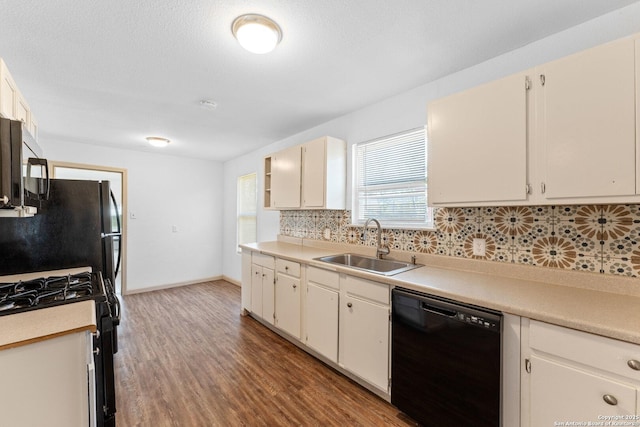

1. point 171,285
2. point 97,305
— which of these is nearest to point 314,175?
point 97,305

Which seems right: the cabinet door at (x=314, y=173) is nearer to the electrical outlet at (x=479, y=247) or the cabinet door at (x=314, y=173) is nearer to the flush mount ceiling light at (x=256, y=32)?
the flush mount ceiling light at (x=256, y=32)

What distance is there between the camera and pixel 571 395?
1.12 m

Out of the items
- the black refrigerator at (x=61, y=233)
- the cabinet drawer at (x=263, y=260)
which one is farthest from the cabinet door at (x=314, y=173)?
the black refrigerator at (x=61, y=233)

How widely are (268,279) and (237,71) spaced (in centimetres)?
201

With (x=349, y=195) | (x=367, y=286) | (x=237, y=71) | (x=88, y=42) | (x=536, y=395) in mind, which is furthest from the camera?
(x=349, y=195)

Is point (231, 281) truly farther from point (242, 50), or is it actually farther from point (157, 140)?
point (242, 50)

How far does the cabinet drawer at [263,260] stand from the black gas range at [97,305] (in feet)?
4.55

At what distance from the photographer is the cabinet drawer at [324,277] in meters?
2.17

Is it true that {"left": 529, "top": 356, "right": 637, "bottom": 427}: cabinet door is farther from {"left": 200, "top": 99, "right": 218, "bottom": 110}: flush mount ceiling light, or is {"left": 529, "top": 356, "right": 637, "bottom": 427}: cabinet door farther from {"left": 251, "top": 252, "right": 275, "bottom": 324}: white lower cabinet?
{"left": 200, "top": 99, "right": 218, "bottom": 110}: flush mount ceiling light

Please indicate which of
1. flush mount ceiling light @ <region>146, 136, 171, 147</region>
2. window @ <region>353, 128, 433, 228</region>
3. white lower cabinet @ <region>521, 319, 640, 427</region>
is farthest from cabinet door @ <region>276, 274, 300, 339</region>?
flush mount ceiling light @ <region>146, 136, 171, 147</region>

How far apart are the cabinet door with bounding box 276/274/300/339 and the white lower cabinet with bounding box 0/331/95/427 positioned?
155cm

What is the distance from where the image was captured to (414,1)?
54.4 inches

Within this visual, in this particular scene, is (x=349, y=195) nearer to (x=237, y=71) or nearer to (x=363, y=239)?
(x=363, y=239)

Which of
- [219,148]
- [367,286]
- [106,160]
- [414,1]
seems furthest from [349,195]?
[106,160]
